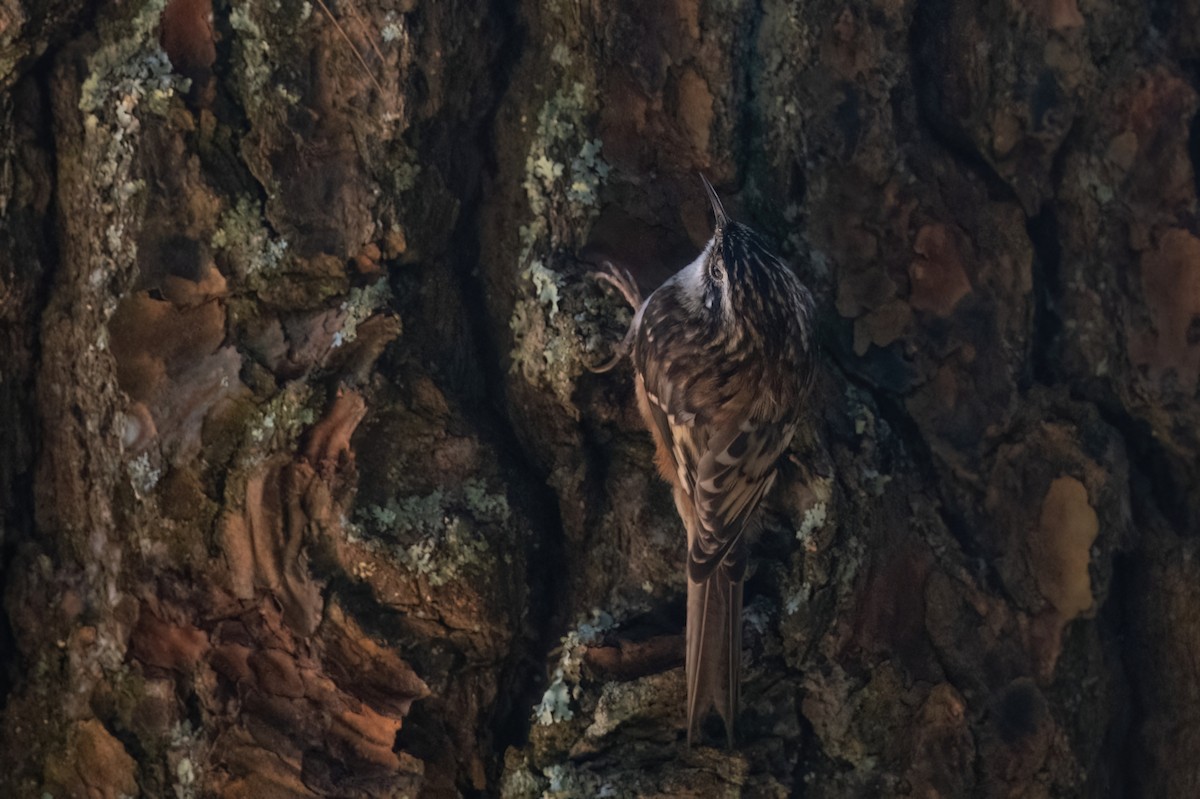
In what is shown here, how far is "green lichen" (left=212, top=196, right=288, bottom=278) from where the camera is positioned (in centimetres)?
210

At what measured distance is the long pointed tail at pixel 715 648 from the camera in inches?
83.3

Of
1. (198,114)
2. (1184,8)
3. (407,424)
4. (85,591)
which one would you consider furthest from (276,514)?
(1184,8)

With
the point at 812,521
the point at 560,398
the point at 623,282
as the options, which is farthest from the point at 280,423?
the point at 812,521

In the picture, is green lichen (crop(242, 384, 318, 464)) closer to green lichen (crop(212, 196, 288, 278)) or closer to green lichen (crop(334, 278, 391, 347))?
green lichen (crop(334, 278, 391, 347))

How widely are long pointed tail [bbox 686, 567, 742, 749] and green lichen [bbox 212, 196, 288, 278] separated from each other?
105cm

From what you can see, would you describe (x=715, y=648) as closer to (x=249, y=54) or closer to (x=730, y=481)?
(x=730, y=481)

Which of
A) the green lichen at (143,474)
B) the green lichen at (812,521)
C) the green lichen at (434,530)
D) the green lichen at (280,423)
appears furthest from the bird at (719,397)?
the green lichen at (143,474)

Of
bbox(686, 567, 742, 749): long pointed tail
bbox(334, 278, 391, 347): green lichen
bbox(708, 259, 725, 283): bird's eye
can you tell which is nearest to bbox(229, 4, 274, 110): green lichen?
bbox(334, 278, 391, 347): green lichen

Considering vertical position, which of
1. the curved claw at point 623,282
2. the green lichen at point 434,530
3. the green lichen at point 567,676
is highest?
the curved claw at point 623,282

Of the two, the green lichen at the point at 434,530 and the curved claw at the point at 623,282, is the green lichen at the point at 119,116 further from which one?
the curved claw at the point at 623,282

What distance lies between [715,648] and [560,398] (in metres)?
0.60

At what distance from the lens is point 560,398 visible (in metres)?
2.26

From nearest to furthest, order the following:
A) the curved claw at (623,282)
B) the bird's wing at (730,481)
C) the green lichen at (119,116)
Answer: the green lichen at (119,116)
the bird's wing at (730,481)
the curved claw at (623,282)

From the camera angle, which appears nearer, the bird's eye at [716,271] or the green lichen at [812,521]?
the green lichen at [812,521]
